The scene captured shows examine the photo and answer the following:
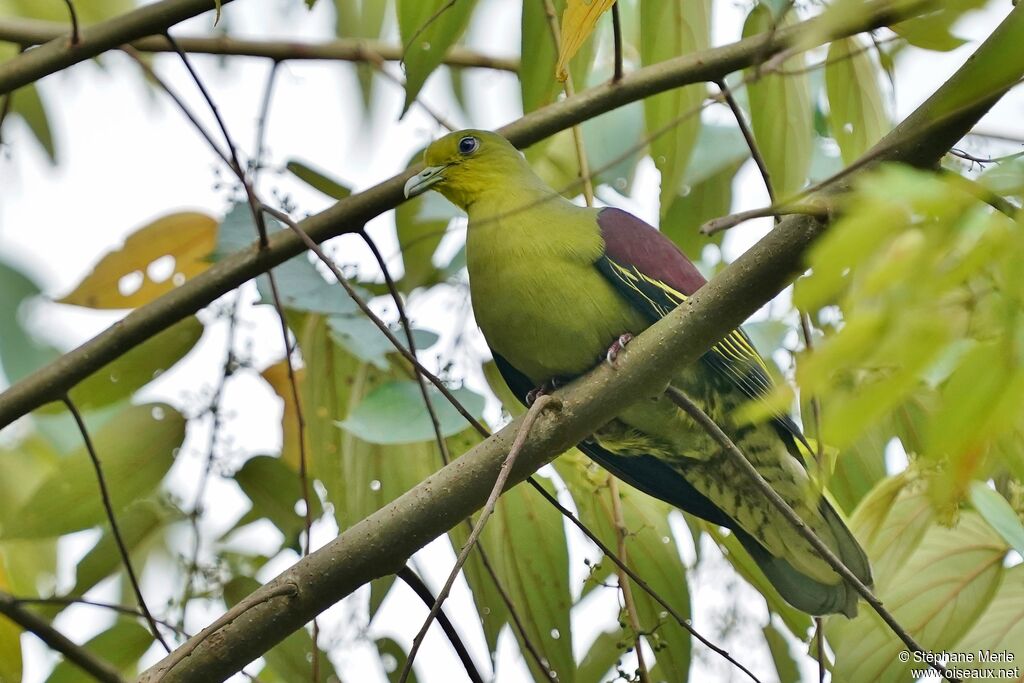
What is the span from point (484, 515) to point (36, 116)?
3391 mm

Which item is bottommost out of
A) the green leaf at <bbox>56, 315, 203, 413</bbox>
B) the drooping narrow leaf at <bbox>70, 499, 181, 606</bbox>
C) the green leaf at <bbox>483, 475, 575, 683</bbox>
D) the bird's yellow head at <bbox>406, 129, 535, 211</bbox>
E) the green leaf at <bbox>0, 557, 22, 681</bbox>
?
the green leaf at <bbox>483, 475, 575, 683</bbox>

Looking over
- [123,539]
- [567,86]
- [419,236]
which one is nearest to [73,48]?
[419,236]

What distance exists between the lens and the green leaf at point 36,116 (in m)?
4.64

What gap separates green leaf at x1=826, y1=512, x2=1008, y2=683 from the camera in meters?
3.18

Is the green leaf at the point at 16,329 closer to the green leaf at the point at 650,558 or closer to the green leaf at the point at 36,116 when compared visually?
the green leaf at the point at 36,116

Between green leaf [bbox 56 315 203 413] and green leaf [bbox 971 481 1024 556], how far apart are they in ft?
8.05

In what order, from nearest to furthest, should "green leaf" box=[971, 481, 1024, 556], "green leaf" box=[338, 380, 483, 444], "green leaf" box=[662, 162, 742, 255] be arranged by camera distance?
"green leaf" box=[971, 481, 1024, 556] → "green leaf" box=[338, 380, 483, 444] → "green leaf" box=[662, 162, 742, 255]

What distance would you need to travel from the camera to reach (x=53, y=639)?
9.52ft

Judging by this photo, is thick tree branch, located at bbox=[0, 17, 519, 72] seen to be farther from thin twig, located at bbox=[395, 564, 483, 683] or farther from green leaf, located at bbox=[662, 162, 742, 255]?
thin twig, located at bbox=[395, 564, 483, 683]

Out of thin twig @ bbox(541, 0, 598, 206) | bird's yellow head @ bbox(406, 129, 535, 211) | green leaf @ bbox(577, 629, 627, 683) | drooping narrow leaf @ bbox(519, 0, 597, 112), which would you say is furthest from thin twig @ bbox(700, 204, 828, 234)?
bird's yellow head @ bbox(406, 129, 535, 211)

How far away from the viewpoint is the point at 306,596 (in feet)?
8.12

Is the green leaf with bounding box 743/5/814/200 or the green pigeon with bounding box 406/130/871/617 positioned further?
the green leaf with bounding box 743/5/814/200

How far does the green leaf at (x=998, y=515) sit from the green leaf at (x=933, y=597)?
599mm

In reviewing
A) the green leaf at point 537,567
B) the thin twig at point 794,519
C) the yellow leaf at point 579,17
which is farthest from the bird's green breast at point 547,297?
the yellow leaf at point 579,17
